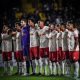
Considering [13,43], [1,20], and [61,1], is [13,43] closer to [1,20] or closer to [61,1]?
[1,20]

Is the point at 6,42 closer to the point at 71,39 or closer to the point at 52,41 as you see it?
the point at 52,41

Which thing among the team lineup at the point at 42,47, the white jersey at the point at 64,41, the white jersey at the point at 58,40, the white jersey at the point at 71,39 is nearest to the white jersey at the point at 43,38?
the team lineup at the point at 42,47

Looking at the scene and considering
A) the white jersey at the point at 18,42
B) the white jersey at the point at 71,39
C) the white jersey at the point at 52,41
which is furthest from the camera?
the white jersey at the point at 18,42

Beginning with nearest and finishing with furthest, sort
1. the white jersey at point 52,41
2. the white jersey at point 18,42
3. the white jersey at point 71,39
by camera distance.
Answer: the white jersey at point 71,39 → the white jersey at point 52,41 → the white jersey at point 18,42

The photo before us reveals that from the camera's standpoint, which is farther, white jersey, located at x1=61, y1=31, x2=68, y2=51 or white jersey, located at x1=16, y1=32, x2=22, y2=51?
white jersey, located at x1=16, y1=32, x2=22, y2=51

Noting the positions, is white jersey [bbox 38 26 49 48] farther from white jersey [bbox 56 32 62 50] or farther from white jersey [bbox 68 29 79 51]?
white jersey [bbox 68 29 79 51]

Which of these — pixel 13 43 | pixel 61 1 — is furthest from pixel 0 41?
pixel 61 1

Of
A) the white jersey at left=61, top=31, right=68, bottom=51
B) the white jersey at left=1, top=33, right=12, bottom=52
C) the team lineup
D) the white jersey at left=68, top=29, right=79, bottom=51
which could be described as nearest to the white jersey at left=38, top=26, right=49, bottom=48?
the team lineup

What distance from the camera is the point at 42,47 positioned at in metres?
8.72

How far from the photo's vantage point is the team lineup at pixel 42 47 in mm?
8602

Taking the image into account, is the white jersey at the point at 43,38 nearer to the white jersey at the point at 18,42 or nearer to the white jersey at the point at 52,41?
the white jersey at the point at 52,41

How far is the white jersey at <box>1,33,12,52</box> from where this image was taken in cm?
888

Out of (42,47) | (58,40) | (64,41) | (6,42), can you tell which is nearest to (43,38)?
(42,47)

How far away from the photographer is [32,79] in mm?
8672
